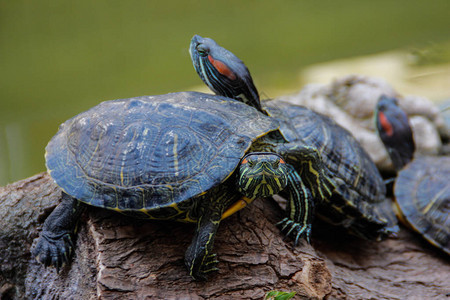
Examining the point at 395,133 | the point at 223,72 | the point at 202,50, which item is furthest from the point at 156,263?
the point at 395,133

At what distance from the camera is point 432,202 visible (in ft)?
10.1

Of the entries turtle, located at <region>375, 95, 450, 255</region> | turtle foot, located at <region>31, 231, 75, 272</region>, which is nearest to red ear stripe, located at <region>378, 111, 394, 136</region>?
turtle, located at <region>375, 95, 450, 255</region>

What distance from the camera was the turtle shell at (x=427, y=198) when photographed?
2.95 m

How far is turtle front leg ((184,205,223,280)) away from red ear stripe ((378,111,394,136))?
236 centimetres

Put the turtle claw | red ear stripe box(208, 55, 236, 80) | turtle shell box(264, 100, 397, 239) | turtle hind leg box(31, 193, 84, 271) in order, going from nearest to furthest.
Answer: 1. turtle hind leg box(31, 193, 84, 271)
2. the turtle claw
3. red ear stripe box(208, 55, 236, 80)
4. turtle shell box(264, 100, 397, 239)

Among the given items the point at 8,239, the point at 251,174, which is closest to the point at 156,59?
the point at 8,239

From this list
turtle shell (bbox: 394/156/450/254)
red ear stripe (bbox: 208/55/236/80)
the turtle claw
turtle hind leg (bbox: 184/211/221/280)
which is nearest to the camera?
turtle hind leg (bbox: 184/211/221/280)

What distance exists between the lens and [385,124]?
367 centimetres

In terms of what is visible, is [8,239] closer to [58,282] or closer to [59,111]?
[58,282]

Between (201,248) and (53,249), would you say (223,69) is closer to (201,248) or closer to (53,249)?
(201,248)

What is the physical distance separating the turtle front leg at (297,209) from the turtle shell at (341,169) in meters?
0.33

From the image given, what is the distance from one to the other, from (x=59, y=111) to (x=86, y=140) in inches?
180

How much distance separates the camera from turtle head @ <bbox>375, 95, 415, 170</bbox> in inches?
141

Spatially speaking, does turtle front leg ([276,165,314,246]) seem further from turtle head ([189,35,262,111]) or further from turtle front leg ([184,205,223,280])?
turtle head ([189,35,262,111])
